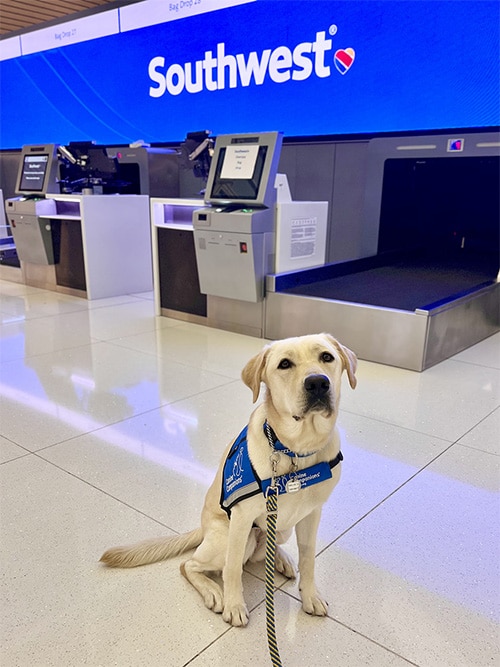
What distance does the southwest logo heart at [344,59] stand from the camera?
583cm

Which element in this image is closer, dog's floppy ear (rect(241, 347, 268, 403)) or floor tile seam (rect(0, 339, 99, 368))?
dog's floppy ear (rect(241, 347, 268, 403))

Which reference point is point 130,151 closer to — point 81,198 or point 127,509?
point 81,198

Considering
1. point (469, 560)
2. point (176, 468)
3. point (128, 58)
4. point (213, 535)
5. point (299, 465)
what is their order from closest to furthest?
point (299, 465), point (213, 535), point (469, 560), point (176, 468), point (128, 58)

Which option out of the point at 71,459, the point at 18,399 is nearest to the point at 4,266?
the point at 18,399

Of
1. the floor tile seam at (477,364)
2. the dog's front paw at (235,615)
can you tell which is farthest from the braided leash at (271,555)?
the floor tile seam at (477,364)

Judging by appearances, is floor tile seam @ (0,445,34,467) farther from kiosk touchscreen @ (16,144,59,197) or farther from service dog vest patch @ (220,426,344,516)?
kiosk touchscreen @ (16,144,59,197)

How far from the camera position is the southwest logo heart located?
583cm

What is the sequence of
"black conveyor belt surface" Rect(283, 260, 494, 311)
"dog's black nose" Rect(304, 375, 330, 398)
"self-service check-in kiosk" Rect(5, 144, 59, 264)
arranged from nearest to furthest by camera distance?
"dog's black nose" Rect(304, 375, 330, 398) → "black conveyor belt surface" Rect(283, 260, 494, 311) → "self-service check-in kiosk" Rect(5, 144, 59, 264)

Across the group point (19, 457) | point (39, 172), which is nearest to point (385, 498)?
point (19, 457)

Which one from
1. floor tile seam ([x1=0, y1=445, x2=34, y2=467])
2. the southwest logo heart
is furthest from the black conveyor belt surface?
floor tile seam ([x1=0, y1=445, x2=34, y2=467])

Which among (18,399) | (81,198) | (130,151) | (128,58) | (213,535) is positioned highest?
(128,58)

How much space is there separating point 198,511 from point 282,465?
820 millimetres

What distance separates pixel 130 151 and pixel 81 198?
162 centimetres

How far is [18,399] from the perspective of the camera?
322cm
